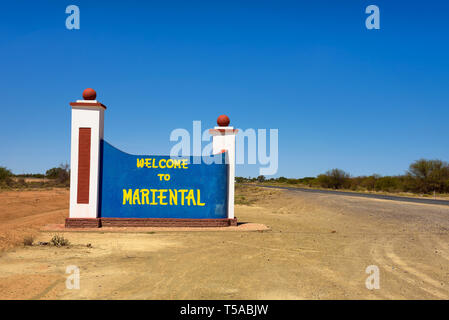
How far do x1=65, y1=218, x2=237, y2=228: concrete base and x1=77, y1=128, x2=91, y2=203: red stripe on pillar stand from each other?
85 cm

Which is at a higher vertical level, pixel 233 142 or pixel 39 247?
pixel 233 142

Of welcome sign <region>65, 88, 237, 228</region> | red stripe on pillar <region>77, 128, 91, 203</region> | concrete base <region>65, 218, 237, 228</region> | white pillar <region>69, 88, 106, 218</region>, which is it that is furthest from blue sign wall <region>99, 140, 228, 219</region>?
red stripe on pillar <region>77, 128, 91, 203</region>

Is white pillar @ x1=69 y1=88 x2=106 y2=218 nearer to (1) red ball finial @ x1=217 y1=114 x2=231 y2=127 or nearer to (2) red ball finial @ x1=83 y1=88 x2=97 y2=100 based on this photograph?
(2) red ball finial @ x1=83 y1=88 x2=97 y2=100

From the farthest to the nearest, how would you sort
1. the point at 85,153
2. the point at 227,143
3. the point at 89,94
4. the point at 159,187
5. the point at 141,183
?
the point at 227,143 → the point at 159,187 → the point at 141,183 → the point at 89,94 → the point at 85,153

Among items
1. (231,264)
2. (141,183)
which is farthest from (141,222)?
(231,264)

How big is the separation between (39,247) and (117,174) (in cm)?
497

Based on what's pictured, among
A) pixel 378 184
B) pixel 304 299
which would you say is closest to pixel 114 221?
pixel 304 299

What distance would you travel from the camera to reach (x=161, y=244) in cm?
1118

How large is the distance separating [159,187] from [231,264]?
7077 millimetres

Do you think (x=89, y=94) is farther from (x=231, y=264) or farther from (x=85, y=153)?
(x=231, y=264)

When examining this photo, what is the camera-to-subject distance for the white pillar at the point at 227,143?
15570mm

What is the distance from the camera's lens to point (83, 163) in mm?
14516

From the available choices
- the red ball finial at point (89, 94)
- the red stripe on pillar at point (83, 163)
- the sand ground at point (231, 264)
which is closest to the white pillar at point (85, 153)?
the red stripe on pillar at point (83, 163)
